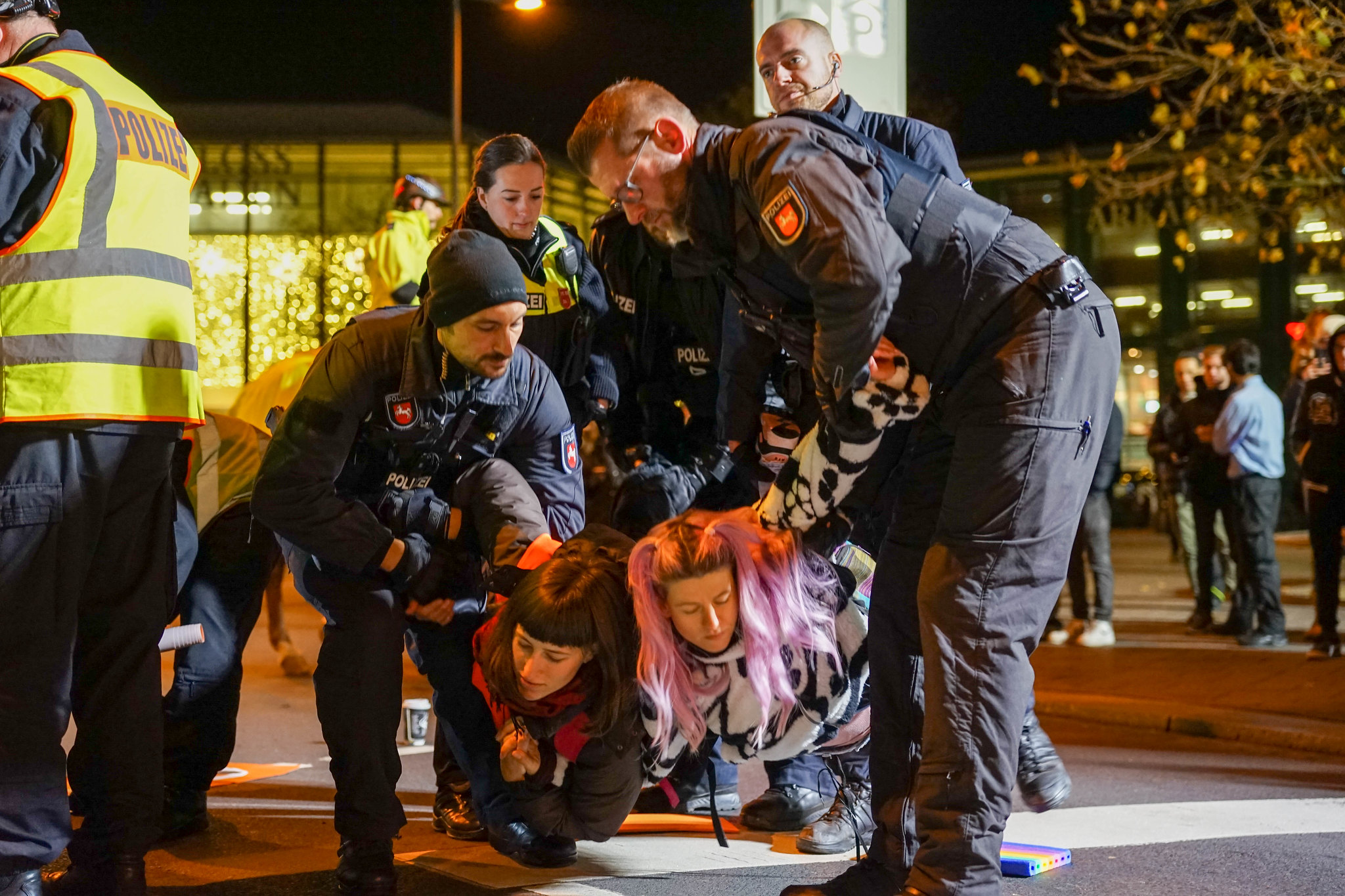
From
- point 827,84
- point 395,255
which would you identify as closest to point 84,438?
point 827,84

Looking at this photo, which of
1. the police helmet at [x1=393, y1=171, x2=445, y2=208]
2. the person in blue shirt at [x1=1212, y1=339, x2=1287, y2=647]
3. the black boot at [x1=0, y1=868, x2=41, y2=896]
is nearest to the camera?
the black boot at [x1=0, y1=868, x2=41, y2=896]

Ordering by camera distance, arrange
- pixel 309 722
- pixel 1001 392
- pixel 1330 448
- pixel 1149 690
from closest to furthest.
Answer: pixel 1001 392 → pixel 309 722 → pixel 1149 690 → pixel 1330 448

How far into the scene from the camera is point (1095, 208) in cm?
1305

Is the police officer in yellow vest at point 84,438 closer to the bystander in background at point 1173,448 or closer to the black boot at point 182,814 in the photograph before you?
the black boot at point 182,814

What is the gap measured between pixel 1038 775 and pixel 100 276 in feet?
8.35

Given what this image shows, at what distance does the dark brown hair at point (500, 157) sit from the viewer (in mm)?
4465

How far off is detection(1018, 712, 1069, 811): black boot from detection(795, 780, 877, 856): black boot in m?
0.46

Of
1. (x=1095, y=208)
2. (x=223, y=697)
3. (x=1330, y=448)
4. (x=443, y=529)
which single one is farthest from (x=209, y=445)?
(x=1095, y=208)

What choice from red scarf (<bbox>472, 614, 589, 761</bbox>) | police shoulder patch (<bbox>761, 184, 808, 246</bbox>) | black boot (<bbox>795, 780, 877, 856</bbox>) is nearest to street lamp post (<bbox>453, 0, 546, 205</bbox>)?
black boot (<bbox>795, 780, 877, 856</bbox>)

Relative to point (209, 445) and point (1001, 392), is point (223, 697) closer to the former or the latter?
point (209, 445)

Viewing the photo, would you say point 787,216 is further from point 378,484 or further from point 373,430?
point 378,484

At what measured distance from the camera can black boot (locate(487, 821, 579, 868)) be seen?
354cm

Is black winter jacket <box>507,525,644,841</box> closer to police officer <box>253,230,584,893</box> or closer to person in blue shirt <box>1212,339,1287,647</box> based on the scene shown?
police officer <box>253,230,584,893</box>

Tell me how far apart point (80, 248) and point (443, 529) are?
1152 millimetres
